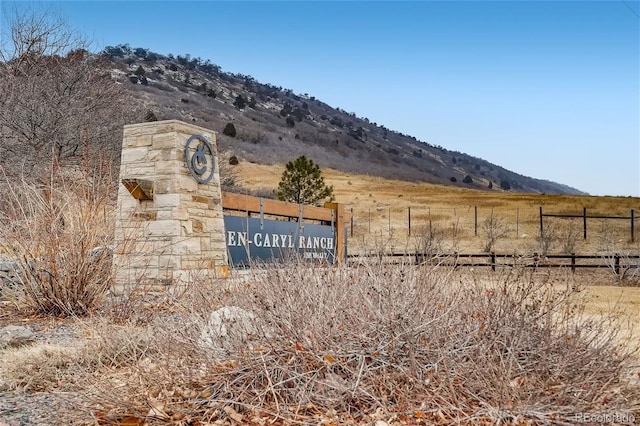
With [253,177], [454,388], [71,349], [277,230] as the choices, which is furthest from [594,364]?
[253,177]

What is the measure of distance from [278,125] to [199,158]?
71479 mm

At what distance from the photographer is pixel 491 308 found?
3834 millimetres

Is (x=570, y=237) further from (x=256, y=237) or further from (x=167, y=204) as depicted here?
(x=167, y=204)

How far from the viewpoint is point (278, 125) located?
79.3 meters

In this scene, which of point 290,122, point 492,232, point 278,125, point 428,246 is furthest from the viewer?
point 290,122

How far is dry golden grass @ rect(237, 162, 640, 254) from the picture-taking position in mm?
27609

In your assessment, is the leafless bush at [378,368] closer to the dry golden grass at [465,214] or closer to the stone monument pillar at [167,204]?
the stone monument pillar at [167,204]

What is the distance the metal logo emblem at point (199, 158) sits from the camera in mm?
8516

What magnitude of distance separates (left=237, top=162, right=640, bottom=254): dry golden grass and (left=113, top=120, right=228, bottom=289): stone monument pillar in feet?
40.6

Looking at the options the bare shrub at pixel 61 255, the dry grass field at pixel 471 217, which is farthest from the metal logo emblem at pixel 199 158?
the dry grass field at pixel 471 217

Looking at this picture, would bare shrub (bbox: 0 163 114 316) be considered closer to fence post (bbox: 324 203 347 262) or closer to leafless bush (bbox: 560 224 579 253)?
fence post (bbox: 324 203 347 262)

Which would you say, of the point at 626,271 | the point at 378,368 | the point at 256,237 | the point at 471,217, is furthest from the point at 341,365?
the point at 471,217

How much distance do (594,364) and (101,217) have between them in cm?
558

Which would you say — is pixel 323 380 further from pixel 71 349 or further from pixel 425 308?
pixel 71 349
